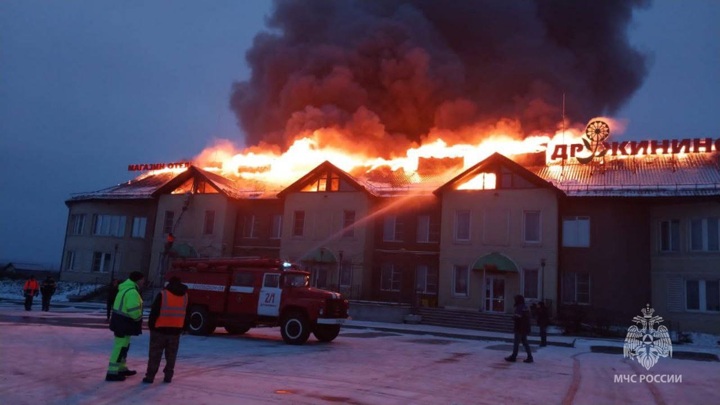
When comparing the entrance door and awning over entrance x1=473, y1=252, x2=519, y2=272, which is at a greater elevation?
awning over entrance x1=473, y1=252, x2=519, y2=272

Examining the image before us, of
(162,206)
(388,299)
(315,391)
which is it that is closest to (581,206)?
(388,299)

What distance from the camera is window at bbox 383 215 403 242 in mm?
32812

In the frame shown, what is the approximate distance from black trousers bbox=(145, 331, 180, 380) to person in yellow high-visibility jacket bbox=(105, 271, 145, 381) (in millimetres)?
354

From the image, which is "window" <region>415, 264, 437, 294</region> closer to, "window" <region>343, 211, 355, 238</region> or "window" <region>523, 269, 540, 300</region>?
→ "window" <region>343, 211, 355, 238</region>

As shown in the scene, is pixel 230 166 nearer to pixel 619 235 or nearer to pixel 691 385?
pixel 619 235

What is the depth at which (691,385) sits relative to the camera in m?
11.1

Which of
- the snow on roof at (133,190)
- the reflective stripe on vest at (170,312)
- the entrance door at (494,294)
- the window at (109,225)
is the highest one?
the snow on roof at (133,190)

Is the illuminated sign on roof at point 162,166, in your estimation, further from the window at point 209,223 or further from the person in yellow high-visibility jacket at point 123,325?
the person in yellow high-visibility jacket at point 123,325

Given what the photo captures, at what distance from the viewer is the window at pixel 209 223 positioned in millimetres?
37244

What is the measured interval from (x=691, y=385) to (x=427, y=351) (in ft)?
21.2

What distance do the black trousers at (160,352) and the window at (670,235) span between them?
83.9 ft

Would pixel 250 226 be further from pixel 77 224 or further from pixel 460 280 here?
pixel 77 224

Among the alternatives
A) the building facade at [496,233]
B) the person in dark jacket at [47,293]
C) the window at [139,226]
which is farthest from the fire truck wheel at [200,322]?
the window at [139,226]

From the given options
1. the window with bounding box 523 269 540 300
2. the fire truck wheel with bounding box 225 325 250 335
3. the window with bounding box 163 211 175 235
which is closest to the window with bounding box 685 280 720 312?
the window with bounding box 523 269 540 300
